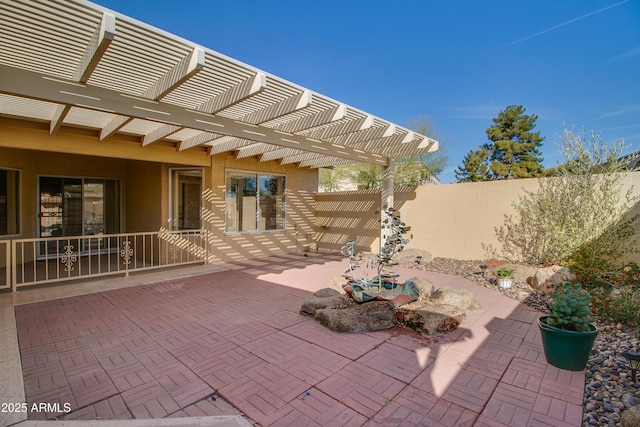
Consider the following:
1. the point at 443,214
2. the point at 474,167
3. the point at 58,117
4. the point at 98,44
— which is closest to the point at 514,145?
the point at 474,167

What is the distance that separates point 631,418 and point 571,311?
1.01 m

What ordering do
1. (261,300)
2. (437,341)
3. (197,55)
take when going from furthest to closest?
(261,300), (437,341), (197,55)

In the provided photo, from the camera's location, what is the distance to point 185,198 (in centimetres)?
816

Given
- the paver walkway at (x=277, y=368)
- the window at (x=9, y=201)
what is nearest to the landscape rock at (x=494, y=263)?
the paver walkway at (x=277, y=368)

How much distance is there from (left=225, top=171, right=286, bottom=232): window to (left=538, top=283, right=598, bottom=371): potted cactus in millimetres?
7145

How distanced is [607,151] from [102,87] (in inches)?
332

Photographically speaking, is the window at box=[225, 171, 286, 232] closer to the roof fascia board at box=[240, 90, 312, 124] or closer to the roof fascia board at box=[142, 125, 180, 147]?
the roof fascia board at box=[142, 125, 180, 147]

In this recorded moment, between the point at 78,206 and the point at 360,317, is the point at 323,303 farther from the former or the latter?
the point at 78,206

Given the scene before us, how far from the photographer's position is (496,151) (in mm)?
25734

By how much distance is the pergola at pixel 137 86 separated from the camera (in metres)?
2.76

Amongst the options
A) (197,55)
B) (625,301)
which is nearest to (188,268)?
(197,55)

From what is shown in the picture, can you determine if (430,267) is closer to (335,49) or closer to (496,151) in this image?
Result: (335,49)

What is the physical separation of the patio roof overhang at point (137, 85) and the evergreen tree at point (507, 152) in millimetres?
21645

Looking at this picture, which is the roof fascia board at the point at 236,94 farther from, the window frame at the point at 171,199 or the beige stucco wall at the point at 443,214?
the beige stucco wall at the point at 443,214
